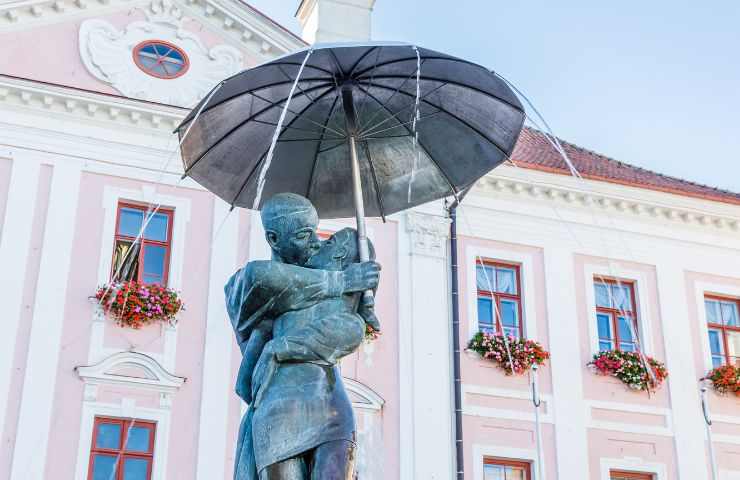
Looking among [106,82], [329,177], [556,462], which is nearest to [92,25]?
[106,82]

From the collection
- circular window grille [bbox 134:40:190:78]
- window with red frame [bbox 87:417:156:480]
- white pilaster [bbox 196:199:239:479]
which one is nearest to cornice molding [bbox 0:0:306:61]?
circular window grille [bbox 134:40:190:78]

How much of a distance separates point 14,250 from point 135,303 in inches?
68.8

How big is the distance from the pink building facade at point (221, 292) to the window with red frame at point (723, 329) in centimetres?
3

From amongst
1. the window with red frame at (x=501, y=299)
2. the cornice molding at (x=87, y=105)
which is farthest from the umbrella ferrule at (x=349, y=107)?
the window with red frame at (x=501, y=299)

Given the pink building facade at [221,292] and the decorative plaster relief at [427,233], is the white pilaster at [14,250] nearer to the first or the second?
the pink building facade at [221,292]

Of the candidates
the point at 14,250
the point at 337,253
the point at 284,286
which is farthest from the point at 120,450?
the point at 284,286

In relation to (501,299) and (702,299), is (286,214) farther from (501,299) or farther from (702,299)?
(702,299)

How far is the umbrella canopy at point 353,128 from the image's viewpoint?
5.82 meters

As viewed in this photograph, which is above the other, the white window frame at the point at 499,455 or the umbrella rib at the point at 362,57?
the white window frame at the point at 499,455

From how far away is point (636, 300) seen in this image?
19016 mm

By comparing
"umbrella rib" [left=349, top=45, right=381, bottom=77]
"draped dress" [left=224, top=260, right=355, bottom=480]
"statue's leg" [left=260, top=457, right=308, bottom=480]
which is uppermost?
"umbrella rib" [left=349, top=45, right=381, bottom=77]

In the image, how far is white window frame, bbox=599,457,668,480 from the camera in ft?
57.1

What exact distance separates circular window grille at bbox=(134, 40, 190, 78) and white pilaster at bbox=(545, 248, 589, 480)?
20.7 ft

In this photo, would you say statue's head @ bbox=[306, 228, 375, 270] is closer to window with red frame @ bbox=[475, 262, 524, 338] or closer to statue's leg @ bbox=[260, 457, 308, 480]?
statue's leg @ bbox=[260, 457, 308, 480]
